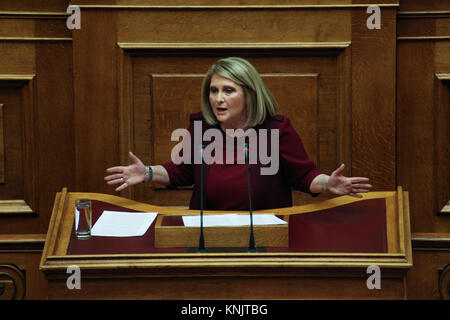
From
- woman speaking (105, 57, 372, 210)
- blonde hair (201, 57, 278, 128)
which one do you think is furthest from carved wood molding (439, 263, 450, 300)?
blonde hair (201, 57, 278, 128)

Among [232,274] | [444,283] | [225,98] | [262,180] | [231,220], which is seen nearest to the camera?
[232,274]

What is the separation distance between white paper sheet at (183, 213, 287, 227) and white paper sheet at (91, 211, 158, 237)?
15 centimetres

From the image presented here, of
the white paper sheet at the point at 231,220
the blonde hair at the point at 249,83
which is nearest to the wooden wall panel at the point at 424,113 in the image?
the blonde hair at the point at 249,83

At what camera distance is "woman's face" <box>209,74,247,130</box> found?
7.14ft

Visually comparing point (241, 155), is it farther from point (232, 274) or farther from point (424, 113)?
point (424, 113)

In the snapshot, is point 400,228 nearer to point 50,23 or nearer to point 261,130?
point 261,130

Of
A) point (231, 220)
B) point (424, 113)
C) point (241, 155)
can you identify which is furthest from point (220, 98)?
point (424, 113)

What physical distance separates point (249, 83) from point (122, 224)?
671 millimetres

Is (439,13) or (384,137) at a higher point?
(439,13)

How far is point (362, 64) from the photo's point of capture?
2814 millimetres

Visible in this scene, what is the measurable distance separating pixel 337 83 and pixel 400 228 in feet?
4.03

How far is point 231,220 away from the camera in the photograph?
1864 millimetres

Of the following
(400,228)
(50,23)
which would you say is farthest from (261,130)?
(50,23)

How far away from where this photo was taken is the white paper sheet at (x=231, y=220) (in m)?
1.79
